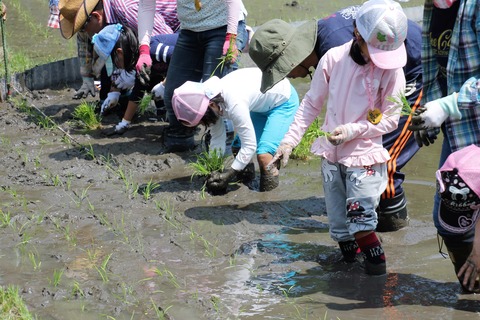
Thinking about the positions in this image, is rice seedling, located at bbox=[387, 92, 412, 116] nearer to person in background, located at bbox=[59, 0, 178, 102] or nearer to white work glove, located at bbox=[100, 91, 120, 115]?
person in background, located at bbox=[59, 0, 178, 102]

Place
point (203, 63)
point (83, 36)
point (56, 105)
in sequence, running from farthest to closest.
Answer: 1. point (56, 105)
2. point (83, 36)
3. point (203, 63)

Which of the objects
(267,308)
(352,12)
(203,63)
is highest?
(352,12)

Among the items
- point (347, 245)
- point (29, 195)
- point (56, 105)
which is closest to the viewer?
point (347, 245)

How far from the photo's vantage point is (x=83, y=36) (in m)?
7.29

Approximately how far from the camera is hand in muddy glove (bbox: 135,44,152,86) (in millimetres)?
6227

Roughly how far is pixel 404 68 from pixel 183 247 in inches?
64.0

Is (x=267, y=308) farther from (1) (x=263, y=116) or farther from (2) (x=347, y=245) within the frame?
(1) (x=263, y=116)

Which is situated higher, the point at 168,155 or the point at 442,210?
the point at 442,210

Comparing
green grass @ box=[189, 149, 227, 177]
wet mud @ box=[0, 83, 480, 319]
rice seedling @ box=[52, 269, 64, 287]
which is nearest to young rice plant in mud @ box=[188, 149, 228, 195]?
green grass @ box=[189, 149, 227, 177]

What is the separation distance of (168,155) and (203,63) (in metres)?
0.77

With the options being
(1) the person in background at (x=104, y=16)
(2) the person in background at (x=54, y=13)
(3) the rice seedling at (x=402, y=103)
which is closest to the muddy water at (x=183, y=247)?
(3) the rice seedling at (x=402, y=103)

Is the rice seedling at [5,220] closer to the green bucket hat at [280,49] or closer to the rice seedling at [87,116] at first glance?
the green bucket hat at [280,49]

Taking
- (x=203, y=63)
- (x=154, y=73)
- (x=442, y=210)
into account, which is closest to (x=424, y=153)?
(x=203, y=63)

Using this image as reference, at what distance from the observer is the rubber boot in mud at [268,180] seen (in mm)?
5430
